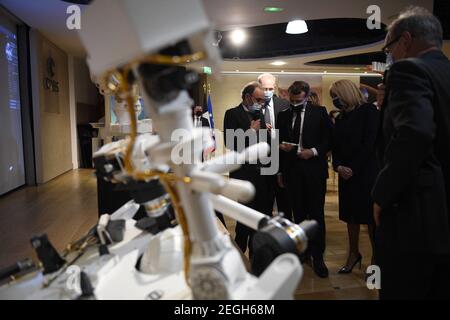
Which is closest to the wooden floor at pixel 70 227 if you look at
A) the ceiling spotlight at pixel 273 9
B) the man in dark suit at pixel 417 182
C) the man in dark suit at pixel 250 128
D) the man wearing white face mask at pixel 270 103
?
the man in dark suit at pixel 250 128

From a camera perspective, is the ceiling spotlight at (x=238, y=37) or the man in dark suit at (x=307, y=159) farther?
the ceiling spotlight at (x=238, y=37)

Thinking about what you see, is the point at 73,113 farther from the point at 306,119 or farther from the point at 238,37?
the point at 306,119

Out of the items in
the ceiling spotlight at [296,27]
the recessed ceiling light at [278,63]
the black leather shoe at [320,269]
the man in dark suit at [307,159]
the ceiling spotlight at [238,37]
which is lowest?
the black leather shoe at [320,269]

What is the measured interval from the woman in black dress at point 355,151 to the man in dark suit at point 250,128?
0.52 meters

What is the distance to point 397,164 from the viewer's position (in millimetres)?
1118

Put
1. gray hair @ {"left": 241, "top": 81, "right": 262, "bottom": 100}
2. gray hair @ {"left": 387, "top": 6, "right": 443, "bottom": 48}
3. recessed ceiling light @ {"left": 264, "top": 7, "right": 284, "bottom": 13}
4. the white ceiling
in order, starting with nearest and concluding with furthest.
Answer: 1. gray hair @ {"left": 387, "top": 6, "right": 443, "bottom": 48}
2. gray hair @ {"left": 241, "top": 81, "right": 262, "bottom": 100}
3. the white ceiling
4. recessed ceiling light @ {"left": 264, "top": 7, "right": 284, "bottom": 13}

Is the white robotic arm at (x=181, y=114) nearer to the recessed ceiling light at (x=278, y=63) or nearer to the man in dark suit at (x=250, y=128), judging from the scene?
the man in dark suit at (x=250, y=128)

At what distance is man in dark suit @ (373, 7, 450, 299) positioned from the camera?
1.09m

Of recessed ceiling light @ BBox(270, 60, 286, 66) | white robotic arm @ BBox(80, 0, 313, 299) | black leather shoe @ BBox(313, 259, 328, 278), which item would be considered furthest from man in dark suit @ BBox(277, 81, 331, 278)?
recessed ceiling light @ BBox(270, 60, 286, 66)

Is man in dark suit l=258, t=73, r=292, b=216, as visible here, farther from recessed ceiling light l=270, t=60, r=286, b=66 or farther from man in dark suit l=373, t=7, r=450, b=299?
recessed ceiling light l=270, t=60, r=286, b=66

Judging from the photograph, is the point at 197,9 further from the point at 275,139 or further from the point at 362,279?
the point at 362,279

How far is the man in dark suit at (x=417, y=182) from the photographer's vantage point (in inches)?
43.0

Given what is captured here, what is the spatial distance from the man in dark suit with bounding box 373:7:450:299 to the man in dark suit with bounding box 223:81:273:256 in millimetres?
1293

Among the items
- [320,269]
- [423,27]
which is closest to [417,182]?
[423,27]
